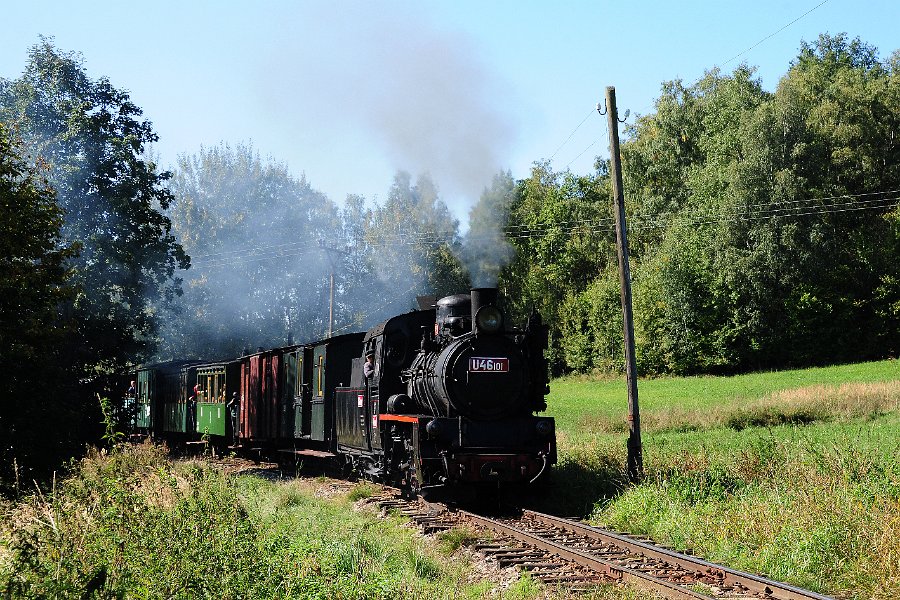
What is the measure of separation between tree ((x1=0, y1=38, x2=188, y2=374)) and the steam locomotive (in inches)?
549

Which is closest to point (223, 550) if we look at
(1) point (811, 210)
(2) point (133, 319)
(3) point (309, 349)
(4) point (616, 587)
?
(4) point (616, 587)

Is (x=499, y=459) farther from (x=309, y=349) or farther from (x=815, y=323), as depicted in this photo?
(x=815, y=323)

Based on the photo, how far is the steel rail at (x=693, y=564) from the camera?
7042mm

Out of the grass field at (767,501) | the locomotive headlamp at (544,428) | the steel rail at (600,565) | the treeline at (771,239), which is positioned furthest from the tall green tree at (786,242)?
the steel rail at (600,565)

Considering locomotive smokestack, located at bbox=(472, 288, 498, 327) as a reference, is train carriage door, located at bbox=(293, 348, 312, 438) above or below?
below

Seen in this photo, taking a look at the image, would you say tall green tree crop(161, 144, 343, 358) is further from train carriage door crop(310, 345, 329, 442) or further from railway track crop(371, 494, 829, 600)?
railway track crop(371, 494, 829, 600)

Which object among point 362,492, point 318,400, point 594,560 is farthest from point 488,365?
point 318,400

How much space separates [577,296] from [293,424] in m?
36.5

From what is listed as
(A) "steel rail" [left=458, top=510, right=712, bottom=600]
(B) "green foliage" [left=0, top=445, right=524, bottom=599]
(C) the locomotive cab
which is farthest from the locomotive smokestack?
(B) "green foliage" [left=0, top=445, right=524, bottom=599]

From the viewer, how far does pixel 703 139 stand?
4959 centimetres

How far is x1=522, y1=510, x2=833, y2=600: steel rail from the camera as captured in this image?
7.04 meters

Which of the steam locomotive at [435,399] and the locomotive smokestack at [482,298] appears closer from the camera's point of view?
the steam locomotive at [435,399]

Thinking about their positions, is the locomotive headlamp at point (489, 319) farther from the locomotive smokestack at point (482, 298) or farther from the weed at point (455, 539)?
Answer: the weed at point (455, 539)

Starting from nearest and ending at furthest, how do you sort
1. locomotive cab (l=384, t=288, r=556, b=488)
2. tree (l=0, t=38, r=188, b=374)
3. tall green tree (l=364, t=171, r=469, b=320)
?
locomotive cab (l=384, t=288, r=556, b=488)
tree (l=0, t=38, r=188, b=374)
tall green tree (l=364, t=171, r=469, b=320)
